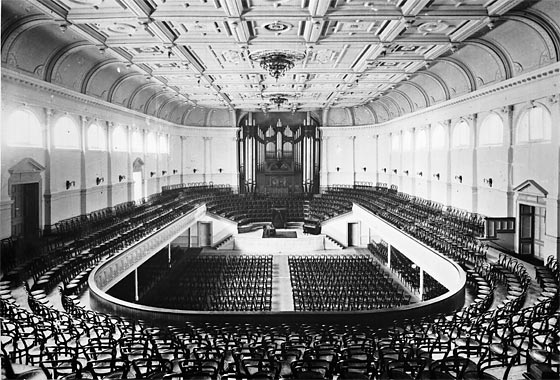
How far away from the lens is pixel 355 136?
36219 mm

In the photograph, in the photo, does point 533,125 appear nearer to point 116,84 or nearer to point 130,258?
point 130,258

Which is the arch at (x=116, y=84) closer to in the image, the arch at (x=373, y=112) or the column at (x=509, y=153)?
the column at (x=509, y=153)

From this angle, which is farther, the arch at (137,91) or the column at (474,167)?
the arch at (137,91)

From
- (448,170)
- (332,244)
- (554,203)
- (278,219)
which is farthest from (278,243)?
(554,203)

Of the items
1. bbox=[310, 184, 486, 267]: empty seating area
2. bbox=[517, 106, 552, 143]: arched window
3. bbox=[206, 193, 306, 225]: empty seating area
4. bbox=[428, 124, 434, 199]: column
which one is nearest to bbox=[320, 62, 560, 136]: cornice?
bbox=[517, 106, 552, 143]: arched window

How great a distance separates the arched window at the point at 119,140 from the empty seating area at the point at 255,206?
27.2 feet

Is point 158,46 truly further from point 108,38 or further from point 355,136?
point 355,136

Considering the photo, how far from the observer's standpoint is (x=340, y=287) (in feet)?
60.4

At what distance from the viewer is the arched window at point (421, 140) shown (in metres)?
26.3

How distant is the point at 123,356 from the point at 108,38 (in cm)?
1274

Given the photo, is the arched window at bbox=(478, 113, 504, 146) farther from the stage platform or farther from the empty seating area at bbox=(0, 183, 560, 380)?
the stage platform

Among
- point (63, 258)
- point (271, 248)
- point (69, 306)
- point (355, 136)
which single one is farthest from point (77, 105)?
point (355, 136)

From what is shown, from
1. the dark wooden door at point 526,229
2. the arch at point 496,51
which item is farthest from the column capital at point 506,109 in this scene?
the dark wooden door at point 526,229

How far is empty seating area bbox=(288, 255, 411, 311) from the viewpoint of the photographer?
1572cm
